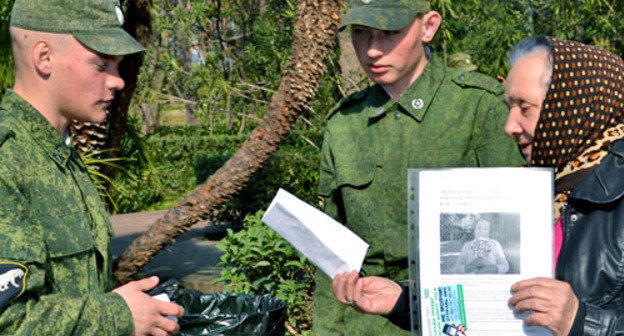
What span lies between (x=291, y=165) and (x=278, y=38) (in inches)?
59.8

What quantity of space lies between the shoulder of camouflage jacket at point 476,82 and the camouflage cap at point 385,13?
0.28m

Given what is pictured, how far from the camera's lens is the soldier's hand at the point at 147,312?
221 centimetres

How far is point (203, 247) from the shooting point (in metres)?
10.0

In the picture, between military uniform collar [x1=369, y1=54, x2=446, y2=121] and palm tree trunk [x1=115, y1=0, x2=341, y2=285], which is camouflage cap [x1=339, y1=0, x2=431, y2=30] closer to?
military uniform collar [x1=369, y1=54, x2=446, y2=121]

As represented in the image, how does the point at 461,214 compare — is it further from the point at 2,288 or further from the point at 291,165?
the point at 291,165

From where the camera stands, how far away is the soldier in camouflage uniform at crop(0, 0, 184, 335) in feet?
6.57

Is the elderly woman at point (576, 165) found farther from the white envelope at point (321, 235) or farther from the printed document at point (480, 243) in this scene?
the white envelope at point (321, 235)

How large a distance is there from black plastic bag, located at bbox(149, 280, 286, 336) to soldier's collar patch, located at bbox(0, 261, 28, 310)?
197cm

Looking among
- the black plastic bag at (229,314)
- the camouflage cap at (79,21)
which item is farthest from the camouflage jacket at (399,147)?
the black plastic bag at (229,314)

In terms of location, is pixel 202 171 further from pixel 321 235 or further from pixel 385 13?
pixel 321 235

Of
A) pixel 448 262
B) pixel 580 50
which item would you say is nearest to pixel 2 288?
pixel 448 262

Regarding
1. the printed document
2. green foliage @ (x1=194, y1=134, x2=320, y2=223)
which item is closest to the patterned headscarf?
the printed document

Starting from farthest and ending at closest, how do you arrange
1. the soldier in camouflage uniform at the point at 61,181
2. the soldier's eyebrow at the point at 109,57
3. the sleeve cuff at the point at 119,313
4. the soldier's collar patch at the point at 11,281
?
1. the soldier's eyebrow at the point at 109,57
2. the sleeve cuff at the point at 119,313
3. the soldier in camouflage uniform at the point at 61,181
4. the soldier's collar patch at the point at 11,281

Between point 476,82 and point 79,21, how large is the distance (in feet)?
4.66
